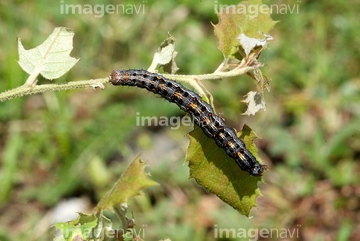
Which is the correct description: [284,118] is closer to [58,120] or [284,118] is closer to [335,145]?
[335,145]

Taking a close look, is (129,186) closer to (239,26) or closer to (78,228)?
(78,228)

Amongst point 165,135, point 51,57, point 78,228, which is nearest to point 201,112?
Answer: point 51,57

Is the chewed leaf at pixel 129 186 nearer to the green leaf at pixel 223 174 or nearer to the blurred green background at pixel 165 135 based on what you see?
→ the green leaf at pixel 223 174

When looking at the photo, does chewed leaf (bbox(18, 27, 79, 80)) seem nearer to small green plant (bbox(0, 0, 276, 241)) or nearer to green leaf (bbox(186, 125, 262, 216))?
small green plant (bbox(0, 0, 276, 241))

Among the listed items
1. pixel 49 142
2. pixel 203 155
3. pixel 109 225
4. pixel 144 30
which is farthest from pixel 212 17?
pixel 109 225

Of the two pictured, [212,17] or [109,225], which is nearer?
[109,225]

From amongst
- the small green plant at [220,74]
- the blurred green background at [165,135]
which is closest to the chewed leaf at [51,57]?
the small green plant at [220,74]

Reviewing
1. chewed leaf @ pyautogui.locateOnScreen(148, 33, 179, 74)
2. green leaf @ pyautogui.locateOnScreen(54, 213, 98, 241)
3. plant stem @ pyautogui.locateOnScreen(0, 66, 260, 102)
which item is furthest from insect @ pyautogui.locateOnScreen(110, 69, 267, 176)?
green leaf @ pyautogui.locateOnScreen(54, 213, 98, 241)
